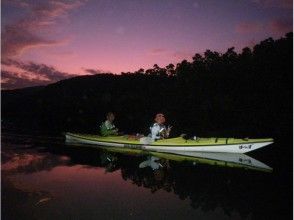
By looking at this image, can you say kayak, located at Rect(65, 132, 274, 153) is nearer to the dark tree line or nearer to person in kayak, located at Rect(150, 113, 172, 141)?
person in kayak, located at Rect(150, 113, 172, 141)

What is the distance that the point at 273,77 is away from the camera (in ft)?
64.2

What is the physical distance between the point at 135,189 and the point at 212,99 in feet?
51.0

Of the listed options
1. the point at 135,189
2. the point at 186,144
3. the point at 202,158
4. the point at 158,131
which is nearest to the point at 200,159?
the point at 202,158

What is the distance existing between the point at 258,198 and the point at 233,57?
731 inches

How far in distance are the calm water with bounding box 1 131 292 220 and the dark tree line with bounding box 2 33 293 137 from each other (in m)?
7.43

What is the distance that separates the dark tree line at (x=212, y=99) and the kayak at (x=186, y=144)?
22.3ft

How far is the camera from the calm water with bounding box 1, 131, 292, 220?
6.50m

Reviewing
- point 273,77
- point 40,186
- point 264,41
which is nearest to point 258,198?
point 40,186

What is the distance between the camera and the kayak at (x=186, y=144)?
12.0 meters

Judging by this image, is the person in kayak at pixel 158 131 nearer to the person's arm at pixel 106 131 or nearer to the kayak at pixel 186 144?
the kayak at pixel 186 144

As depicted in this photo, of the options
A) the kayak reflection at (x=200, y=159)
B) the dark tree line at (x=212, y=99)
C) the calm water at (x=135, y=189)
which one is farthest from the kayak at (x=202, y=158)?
the dark tree line at (x=212, y=99)

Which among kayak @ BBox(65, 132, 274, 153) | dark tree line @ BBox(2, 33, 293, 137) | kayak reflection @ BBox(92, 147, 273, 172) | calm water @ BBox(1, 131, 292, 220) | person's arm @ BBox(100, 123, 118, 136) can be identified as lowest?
calm water @ BBox(1, 131, 292, 220)

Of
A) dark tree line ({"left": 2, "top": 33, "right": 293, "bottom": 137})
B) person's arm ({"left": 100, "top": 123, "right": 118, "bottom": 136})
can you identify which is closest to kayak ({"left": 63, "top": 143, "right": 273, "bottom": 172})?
person's arm ({"left": 100, "top": 123, "right": 118, "bottom": 136})

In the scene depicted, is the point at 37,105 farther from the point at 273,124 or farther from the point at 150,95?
the point at 273,124
